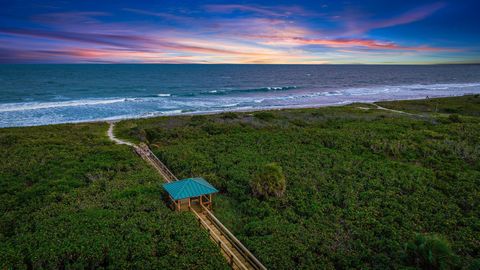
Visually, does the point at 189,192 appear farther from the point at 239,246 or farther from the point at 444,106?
the point at 444,106

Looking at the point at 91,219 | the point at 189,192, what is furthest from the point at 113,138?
the point at 189,192

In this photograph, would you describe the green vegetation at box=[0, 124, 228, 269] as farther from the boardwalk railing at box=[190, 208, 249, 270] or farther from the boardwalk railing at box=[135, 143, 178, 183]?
the boardwalk railing at box=[135, 143, 178, 183]

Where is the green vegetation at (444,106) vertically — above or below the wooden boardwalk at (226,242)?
above

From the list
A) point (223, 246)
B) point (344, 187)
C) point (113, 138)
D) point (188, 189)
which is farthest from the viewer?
point (113, 138)

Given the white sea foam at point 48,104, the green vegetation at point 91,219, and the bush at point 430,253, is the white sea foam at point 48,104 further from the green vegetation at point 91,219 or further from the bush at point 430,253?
the bush at point 430,253

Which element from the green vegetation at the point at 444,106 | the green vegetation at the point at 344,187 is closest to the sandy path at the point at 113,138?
the green vegetation at the point at 344,187

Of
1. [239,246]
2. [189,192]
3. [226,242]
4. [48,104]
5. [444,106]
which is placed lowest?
[226,242]

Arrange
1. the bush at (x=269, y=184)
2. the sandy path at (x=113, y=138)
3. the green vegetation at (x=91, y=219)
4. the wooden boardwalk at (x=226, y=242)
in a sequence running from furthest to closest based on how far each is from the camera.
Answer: the sandy path at (x=113, y=138) → the bush at (x=269, y=184) → the wooden boardwalk at (x=226, y=242) → the green vegetation at (x=91, y=219)
